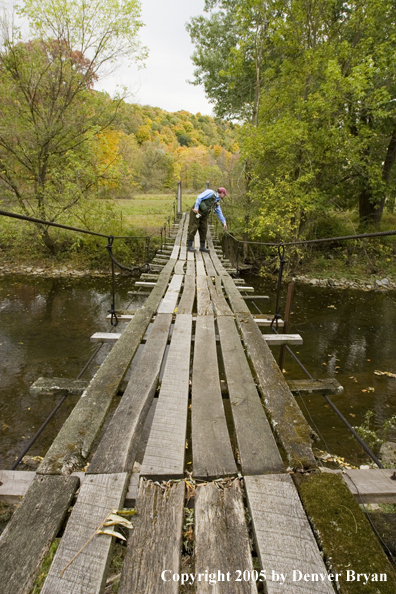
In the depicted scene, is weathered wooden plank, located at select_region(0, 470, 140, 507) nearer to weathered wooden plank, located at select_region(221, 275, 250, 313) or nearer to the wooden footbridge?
the wooden footbridge

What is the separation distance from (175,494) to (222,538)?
23 centimetres

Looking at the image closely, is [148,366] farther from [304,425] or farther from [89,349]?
[89,349]

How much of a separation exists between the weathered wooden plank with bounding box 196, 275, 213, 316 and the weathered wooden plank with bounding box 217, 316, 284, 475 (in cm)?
86

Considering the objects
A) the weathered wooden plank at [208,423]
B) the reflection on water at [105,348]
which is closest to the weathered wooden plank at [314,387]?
the weathered wooden plank at [208,423]

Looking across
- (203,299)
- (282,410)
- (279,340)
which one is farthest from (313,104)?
(282,410)

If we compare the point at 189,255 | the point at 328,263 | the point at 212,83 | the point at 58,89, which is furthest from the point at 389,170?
the point at 58,89

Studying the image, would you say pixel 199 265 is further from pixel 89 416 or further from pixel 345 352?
pixel 89 416

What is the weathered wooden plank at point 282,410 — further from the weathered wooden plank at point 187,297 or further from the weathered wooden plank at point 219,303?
the weathered wooden plank at point 187,297

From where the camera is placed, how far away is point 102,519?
1038 millimetres

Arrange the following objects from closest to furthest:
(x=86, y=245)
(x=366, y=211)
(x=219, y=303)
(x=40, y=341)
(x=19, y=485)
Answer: (x=19, y=485), (x=219, y=303), (x=40, y=341), (x=86, y=245), (x=366, y=211)

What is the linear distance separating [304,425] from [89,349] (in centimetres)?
498

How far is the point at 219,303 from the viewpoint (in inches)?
141

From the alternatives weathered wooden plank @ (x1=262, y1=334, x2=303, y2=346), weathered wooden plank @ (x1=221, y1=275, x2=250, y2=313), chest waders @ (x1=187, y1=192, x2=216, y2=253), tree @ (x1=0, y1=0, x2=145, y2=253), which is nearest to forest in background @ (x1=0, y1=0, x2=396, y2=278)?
tree @ (x1=0, y1=0, x2=145, y2=253)

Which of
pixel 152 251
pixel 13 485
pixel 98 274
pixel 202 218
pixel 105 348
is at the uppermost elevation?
pixel 202 218
